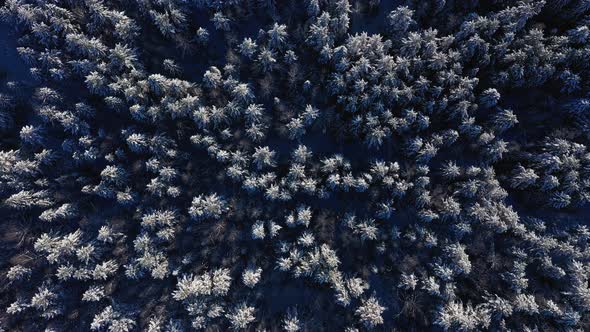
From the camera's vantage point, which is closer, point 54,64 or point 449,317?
point 449,317

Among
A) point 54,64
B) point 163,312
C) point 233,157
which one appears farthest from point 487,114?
point 54,64

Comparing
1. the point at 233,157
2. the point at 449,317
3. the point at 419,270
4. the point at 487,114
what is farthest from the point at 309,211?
the point at 487,114

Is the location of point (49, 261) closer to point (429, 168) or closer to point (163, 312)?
point (163, 312)

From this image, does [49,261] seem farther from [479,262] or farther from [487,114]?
[487,114]

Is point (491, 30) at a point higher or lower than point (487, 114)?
higher

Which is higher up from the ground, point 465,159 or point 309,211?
point 465,159

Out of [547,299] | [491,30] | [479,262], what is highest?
[491,30]
